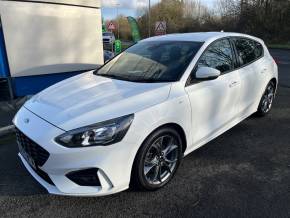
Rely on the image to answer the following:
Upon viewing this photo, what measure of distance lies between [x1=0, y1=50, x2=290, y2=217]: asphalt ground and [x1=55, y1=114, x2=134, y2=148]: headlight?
0.76 metres

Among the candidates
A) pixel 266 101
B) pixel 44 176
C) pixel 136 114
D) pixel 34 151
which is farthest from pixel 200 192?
pixel 266 101

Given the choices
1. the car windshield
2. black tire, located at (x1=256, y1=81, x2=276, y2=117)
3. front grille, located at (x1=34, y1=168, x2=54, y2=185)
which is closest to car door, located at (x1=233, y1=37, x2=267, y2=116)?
black tire, located at (x1=256, y1=81, x2=276, y2=117)

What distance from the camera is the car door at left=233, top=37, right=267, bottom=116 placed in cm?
471

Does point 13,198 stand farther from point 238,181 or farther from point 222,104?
point 222,104

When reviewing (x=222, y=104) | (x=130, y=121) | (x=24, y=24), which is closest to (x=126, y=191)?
(x=130, y=121)

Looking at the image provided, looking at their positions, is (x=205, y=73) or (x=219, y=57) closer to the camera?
(x=205, y=73)

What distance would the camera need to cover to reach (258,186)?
3.52 meters

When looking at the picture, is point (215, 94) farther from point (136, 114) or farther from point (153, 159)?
point (136, 114)

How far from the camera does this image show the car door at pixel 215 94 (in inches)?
145

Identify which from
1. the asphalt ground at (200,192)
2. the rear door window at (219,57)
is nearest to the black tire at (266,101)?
the asphalt ground at (200,192)

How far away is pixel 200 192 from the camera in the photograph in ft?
11.2

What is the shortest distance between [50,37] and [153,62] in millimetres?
4443

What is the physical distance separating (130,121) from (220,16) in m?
42.8

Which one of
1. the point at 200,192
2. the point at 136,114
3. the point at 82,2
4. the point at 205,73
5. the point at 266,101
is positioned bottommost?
the point at 200,192
